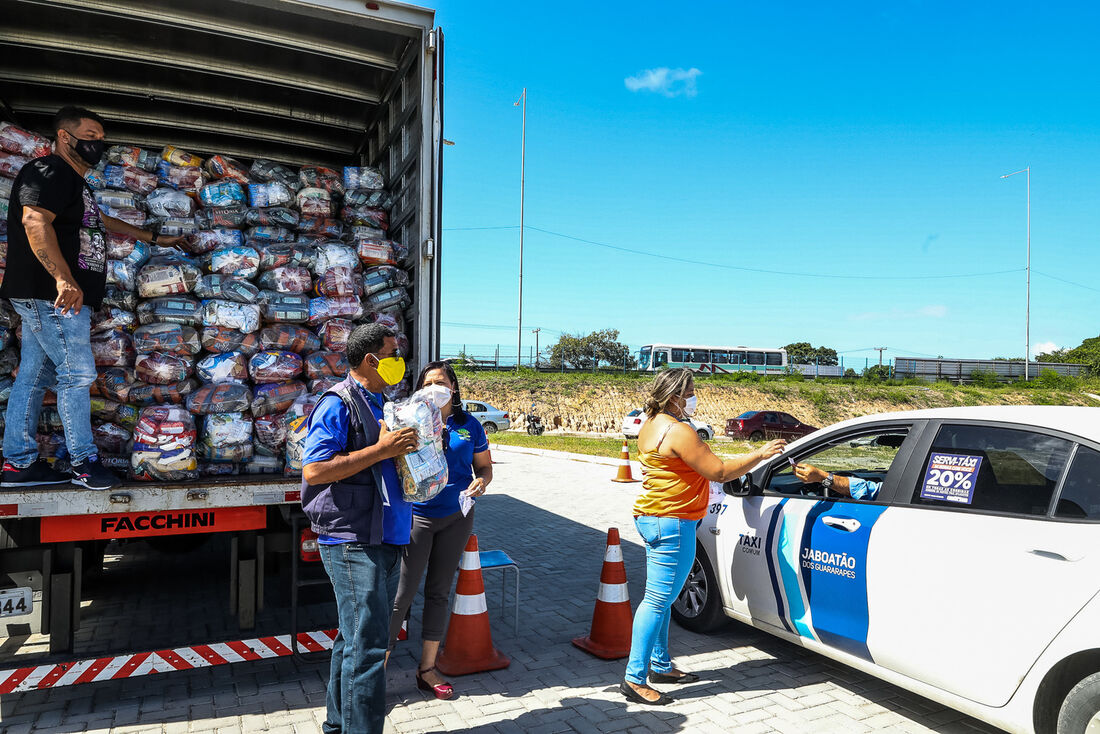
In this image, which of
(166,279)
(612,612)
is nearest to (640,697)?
(612,612)

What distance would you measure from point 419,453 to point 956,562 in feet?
8.05

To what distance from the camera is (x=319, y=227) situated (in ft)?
17.5

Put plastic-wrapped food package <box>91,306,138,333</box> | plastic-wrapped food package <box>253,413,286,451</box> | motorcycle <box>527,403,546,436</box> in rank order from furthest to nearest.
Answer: motorcycle <box>527,403,546,436</box>
plastic-wrapped food package <box>253,413,286,451</box>
plastic-wrapped food package <box>91,306,138,333</box>

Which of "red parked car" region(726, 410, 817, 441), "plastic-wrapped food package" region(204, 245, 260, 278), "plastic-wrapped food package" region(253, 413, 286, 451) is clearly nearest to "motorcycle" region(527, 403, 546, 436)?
"red parked car" region(726, 410, 817, 441)

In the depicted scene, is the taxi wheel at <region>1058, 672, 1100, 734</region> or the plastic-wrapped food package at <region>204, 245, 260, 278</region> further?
the plastic-wrapped food package at <region>204, 245, 260, 278</region>

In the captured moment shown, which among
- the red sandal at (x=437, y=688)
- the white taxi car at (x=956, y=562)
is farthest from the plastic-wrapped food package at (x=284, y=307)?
the white taxi car at (x=956, y=562)

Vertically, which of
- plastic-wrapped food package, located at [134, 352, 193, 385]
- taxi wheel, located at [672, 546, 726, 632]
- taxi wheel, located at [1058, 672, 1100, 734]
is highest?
plastic-wrapped food package, located at [134, 352, 193, 385]

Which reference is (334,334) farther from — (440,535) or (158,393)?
(440,535)

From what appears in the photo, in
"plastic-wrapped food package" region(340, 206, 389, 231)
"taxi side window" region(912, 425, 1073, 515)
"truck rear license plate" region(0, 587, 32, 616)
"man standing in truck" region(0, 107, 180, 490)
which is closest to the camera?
"taxi side window" region(912, 425, 1073, 515)

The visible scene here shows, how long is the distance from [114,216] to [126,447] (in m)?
→ 1.58

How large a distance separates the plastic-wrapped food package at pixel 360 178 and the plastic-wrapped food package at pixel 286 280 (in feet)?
3.40

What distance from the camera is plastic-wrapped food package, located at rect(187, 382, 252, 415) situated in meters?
4.18

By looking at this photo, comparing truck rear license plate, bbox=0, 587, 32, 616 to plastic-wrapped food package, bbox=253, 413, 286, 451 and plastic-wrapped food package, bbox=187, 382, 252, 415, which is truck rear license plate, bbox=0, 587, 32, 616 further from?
plastic-wrapped food package, bbox=253, 413, 286, 451

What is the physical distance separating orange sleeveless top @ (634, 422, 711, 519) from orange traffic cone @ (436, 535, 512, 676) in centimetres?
121
